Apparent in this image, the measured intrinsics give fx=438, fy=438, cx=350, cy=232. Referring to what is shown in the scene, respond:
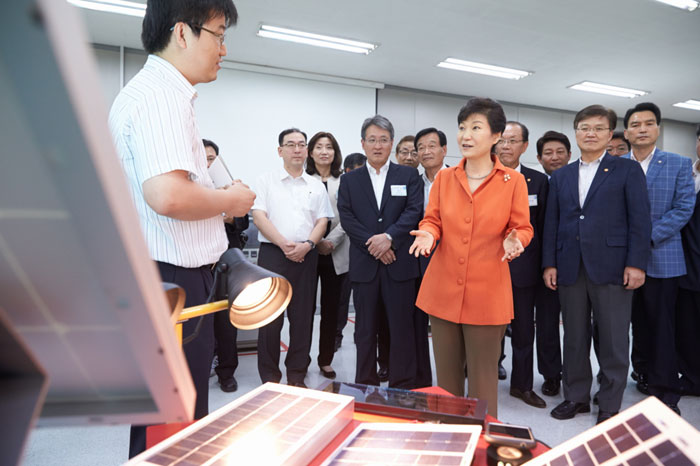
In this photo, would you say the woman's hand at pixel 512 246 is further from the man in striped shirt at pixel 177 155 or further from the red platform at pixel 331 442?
the man in striped shirt at pixel 177 155

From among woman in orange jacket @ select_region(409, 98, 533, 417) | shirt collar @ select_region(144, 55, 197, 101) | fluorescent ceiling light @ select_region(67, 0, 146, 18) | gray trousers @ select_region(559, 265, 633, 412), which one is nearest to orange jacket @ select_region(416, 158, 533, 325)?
woman in orange jacket @ select_region(409, 98, 533, 417)

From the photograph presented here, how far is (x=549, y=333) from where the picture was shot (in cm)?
287

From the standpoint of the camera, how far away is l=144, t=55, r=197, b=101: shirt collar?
1106mm

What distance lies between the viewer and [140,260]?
26 centimetres

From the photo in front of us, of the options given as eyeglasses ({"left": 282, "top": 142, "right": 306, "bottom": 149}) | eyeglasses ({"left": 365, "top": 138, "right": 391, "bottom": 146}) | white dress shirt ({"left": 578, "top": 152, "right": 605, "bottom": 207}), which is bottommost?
white dress shirt ({"left": 578, "top": 152, "right": 605, "bottom": 207})

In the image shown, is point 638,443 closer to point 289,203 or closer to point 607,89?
point 289,203

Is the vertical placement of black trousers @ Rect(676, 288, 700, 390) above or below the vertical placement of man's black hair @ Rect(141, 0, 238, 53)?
below

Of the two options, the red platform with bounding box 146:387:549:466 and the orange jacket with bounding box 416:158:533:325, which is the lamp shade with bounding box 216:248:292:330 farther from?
the orange jacket with bounding box 416:158:533:325

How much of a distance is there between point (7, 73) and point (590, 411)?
9.97 feet

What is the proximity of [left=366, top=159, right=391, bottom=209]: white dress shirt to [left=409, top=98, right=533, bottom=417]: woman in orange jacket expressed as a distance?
2.87ft

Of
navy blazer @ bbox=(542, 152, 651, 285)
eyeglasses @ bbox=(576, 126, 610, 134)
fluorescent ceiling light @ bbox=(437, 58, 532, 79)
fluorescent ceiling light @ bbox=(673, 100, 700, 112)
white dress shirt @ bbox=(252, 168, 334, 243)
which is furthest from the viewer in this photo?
fluorescent ceiling light @ bbox=(673, 100, 700, 112)

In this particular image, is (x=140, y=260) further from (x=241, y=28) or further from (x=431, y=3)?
(x=241, y=28)

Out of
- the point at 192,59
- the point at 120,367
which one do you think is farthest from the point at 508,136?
the point at 120,367

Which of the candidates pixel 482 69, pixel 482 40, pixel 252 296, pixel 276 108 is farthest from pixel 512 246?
pixel 482 69
